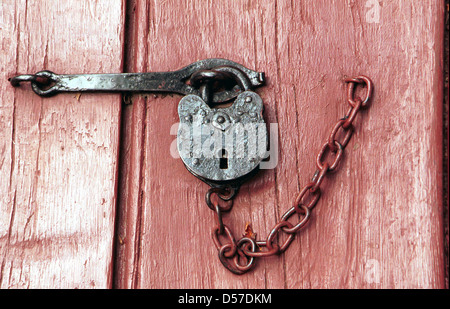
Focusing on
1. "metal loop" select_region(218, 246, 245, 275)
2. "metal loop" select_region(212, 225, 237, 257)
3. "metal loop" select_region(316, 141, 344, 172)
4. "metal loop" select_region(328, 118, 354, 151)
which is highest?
"metal loop" select_region(328, 118, 354, 151)

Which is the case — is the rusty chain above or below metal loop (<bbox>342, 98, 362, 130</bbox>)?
below

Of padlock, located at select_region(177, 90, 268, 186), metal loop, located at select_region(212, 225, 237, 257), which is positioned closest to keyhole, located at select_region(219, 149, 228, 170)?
padlock, located at select_region(177, 90, 268, 186)

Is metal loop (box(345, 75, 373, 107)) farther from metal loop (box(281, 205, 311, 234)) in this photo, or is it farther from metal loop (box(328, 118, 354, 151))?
metal loop (box(281, 205, 311, 234))

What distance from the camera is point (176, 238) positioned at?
30.0 inches

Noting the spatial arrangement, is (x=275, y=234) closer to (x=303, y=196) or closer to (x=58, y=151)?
(x=303, y=196)

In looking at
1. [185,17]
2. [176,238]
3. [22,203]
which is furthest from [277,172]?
[22,203]

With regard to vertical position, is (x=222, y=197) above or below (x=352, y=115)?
below

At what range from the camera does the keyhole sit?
752 millimetres

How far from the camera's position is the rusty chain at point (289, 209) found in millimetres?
733

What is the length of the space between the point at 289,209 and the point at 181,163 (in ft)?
0.66

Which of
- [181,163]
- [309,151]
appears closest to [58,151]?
[181,163]

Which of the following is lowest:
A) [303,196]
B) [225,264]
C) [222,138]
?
[225,264]

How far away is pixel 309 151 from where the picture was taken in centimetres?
76

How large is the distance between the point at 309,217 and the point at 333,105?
197mm
